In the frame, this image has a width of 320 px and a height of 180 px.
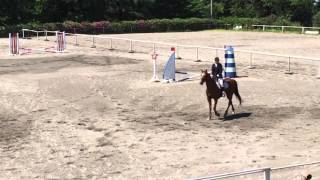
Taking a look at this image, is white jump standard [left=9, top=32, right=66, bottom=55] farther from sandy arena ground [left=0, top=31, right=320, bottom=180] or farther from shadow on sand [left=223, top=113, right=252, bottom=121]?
shadow on sand [left=223, top=113, right=252, bottom=121]

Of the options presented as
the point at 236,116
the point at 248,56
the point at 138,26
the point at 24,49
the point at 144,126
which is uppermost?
the point at 138,26

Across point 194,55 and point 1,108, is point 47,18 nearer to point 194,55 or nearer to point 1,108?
point 194,55

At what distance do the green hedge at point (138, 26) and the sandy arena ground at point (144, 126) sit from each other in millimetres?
35770

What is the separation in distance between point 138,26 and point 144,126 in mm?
55882

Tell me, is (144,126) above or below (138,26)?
below

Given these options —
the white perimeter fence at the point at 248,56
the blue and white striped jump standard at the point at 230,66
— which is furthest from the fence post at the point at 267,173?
the white perimeter fence at the point at 248,56

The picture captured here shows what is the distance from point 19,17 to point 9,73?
48.1 meters

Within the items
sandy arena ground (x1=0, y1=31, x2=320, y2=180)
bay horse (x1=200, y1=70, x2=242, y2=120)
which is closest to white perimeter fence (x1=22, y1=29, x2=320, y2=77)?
sandy arena ground (x1=0, y1=31, x2=320, y2=180)

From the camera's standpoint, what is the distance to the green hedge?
63.4 m

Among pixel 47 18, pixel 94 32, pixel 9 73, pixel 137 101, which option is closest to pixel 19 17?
pixel 47 18

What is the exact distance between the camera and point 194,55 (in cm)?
3684

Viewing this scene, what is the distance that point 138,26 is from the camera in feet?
233

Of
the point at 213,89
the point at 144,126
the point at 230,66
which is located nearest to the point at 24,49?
the point at 230,66

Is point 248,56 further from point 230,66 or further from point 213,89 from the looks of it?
point 213,89
